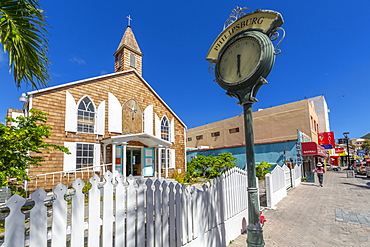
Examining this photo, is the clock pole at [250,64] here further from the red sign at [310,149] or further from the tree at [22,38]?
the red sign at [310,149]

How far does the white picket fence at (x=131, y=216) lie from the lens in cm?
175

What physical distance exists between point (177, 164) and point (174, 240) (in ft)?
41.7

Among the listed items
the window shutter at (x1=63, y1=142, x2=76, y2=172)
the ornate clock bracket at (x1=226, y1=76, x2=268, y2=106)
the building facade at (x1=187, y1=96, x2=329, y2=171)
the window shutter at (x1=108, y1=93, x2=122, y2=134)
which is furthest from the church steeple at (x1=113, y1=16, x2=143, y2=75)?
the ornate clock bracket at (x1=226, y1=76, x2=268, y2=106)

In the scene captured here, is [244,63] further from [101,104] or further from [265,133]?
[265,133]

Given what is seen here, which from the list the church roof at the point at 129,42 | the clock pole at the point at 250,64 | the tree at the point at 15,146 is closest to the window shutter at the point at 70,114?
the church roof at the point at 129,42

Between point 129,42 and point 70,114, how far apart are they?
8.10 meters

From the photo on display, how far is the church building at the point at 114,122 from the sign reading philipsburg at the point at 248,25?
8.60 meters

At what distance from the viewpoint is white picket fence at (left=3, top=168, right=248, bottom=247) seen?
175 centimetres

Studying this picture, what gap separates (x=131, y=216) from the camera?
2.44m

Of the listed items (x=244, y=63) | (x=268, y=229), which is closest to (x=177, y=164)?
(x=268, y=229)

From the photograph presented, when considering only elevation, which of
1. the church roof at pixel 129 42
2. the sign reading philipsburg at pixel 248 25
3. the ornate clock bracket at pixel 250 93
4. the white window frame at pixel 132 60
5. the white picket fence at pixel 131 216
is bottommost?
the white picket fence at pixel 131 216

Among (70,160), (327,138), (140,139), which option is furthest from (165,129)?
(327,138)

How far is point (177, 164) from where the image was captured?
51.3 ft

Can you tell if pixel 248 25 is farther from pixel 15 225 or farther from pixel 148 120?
pixel 148 120
